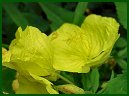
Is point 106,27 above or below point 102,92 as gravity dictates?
above

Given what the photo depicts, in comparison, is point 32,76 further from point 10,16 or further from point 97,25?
point 10,16

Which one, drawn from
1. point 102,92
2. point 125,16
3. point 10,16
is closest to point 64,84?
point 102,92

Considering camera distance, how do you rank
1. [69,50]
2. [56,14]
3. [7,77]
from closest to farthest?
1. [69,50]
2. [7,77]
3. [56,14]

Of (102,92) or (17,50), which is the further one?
(102,92)

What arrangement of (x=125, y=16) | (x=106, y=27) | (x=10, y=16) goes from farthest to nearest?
(x=10, y=16) → (x=125, y=16) → (x=106, y=27)

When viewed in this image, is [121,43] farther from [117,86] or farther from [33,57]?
[33,57]

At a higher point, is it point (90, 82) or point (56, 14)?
point (56, 14)

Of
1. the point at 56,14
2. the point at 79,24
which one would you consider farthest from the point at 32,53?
the point at 56,14
